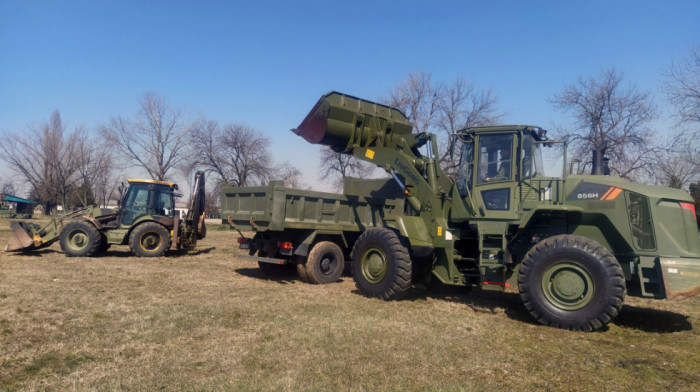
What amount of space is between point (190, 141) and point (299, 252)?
30541 mm

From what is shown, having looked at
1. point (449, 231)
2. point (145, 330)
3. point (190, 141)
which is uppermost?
point (190, 141)

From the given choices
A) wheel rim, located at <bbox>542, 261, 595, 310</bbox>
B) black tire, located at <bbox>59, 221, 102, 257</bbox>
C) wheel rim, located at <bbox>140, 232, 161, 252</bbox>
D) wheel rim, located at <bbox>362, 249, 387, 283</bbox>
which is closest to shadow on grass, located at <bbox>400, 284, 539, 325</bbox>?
wheel rim, located at <bbox>542, 261, 595, 310</bbox>

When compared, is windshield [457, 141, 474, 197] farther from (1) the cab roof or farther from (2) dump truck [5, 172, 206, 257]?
(2) dump truck [5, 172, 206, 257]

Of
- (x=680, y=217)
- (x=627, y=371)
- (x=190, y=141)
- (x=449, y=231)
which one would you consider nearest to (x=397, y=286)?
(x=449, y=231)

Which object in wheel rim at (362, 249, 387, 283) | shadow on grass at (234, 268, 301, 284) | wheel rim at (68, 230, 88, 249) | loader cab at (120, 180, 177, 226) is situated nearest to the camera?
wheel rim at (362, 249, 387, 283)

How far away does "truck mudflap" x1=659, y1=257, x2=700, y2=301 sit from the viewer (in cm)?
556

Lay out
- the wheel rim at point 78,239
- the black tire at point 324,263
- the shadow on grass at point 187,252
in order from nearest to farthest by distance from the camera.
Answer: the black tire at point 324,263 → the wheel rim at point 78,239 → the shadow on grass at point 187,252

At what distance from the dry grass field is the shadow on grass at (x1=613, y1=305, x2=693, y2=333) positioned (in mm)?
24

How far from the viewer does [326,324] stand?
5.90 metres

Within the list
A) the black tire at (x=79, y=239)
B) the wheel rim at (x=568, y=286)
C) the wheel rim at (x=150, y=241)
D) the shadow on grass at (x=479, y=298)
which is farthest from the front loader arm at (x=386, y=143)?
the black tire at (x=79, y=239)

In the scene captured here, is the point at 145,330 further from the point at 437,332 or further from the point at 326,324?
the point at 437,332

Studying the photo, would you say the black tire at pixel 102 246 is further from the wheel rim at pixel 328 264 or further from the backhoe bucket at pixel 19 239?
the wheel rim at pixel 328 264

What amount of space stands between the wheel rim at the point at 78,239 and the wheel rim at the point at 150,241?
1608 mm

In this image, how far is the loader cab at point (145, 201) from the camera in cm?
1374
